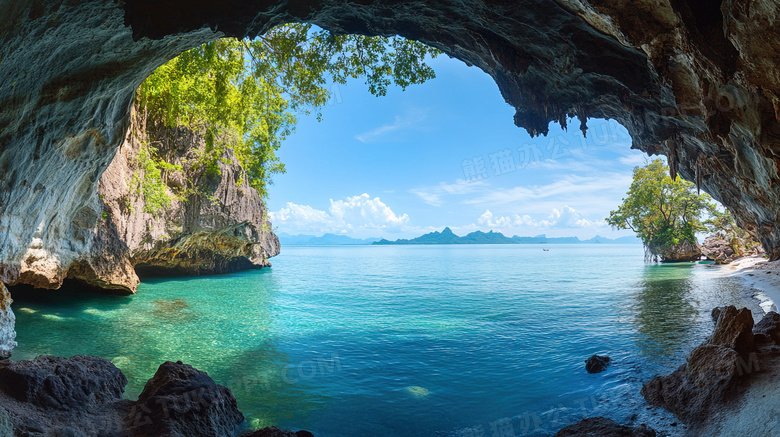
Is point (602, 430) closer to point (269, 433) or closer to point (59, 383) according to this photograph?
point (269, 433)

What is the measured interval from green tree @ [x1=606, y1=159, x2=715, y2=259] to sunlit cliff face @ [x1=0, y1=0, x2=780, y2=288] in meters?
34.6

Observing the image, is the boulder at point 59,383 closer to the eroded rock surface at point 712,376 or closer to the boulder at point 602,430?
the boulder at point 602,430

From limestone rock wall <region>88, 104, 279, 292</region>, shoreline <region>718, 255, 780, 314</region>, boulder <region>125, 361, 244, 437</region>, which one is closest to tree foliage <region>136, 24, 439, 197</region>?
limestone rock wall <region>88, 104, 279, 292</region>

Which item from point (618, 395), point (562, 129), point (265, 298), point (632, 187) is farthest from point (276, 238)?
point (632, 187)

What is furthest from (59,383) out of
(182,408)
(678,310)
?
(678,310)

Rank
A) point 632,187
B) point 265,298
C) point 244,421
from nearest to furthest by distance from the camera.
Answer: point 244,421
point 265,298
point 632,187

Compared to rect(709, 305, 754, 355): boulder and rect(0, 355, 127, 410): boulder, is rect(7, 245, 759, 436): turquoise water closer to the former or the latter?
rect(0, 355, 127, 410): boulder

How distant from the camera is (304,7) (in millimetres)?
8133

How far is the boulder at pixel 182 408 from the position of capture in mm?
5559

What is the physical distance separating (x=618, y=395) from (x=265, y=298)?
1924 centimetres

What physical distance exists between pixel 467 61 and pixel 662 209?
4476 centimetres

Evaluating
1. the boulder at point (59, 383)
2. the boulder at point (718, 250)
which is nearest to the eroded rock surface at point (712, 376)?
the boulder at point (59, 383)

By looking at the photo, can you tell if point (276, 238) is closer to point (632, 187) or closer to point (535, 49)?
point (535, 49)

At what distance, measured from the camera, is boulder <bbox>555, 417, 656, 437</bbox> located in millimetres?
5492
